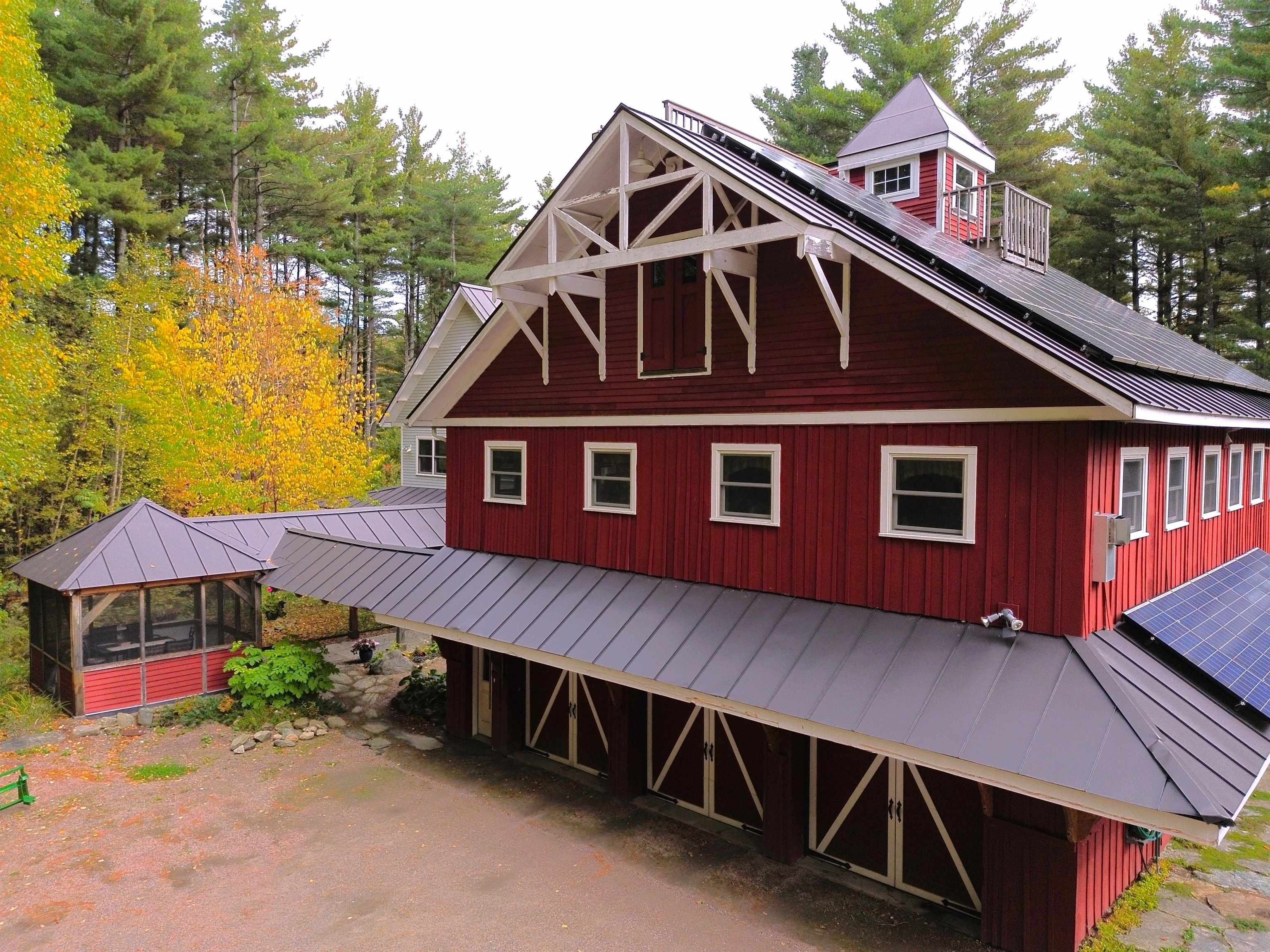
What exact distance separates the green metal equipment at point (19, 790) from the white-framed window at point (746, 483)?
10.3m

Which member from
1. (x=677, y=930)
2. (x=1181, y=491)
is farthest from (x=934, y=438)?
(x=677, y=930)

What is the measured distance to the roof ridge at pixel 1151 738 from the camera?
541cm

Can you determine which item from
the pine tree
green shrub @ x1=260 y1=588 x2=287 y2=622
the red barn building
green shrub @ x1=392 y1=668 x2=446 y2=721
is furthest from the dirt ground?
the pine tree

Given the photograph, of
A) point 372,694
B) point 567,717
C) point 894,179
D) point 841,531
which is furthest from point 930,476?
point 372,694

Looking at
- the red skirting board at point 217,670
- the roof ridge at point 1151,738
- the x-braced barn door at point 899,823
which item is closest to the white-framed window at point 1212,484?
the roof ridge at point 1151,738

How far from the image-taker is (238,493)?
19484 mm

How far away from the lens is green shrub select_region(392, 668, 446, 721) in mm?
14805

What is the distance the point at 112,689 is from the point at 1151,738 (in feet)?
52.6

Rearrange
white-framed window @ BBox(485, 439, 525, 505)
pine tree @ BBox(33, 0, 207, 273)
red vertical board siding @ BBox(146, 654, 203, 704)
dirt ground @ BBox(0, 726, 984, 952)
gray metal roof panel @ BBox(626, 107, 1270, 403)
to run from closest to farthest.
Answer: gray metal roof panel @ BBox(626, 107, 1270, 403), dirt ground @ BBox(0, 726, 984, 952), white-framed window @ BBox(485, 439, 525, 505), red vertical board siding @ BBox(146, 654, 203, 704), pine tree @ BBox(33, 0, 207, 273)

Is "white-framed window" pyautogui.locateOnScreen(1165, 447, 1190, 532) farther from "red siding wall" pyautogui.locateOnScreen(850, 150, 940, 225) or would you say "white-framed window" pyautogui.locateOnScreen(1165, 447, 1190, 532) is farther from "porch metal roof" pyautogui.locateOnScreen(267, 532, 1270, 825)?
"red siding wall" pyautogui.locateOnScreen(850, 150, 940, 225)

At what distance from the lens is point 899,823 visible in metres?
8.63

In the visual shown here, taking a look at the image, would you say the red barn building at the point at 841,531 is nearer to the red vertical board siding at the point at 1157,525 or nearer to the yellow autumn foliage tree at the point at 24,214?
the red vertical board siding at the point at 1157,525

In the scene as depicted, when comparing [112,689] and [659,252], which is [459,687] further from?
[659,252]

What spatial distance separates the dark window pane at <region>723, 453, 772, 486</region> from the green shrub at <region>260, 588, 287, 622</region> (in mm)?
15571
